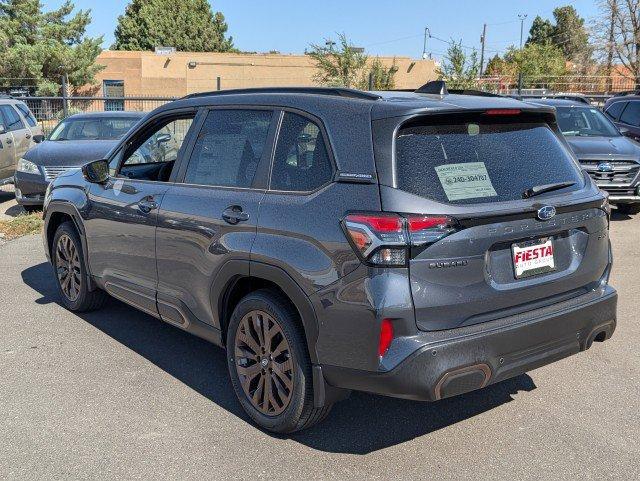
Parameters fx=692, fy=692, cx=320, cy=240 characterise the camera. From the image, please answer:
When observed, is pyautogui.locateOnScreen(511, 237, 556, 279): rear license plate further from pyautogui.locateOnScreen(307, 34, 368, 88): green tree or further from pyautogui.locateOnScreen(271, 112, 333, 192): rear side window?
pyautogui.locateOnScreen(307, 34, 368, 88): green tree

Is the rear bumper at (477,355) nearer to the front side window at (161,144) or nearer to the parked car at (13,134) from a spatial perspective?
the front side window at (161,144)

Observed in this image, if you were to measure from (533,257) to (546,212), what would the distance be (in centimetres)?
24

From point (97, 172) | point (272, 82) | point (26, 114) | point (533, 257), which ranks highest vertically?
point (272, 82)

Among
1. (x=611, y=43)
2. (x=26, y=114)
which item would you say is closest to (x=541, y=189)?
(x=26, y=114)

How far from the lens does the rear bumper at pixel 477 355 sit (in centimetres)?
316

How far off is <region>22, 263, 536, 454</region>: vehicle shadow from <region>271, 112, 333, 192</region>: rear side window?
1390 mm

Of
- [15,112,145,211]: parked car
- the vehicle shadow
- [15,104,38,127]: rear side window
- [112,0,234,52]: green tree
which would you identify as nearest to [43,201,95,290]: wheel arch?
the vehicle shadow

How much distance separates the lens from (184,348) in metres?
5.27

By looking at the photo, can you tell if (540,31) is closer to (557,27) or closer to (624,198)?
(557,27)

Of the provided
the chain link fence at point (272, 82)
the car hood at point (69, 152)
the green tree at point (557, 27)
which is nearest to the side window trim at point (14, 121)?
the car hood at point (69, 152)

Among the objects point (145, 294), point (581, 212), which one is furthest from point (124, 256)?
point (581, 212)

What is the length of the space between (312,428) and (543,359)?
4.38 feet

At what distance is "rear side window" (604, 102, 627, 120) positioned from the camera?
13.7 m

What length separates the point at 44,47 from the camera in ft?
143
